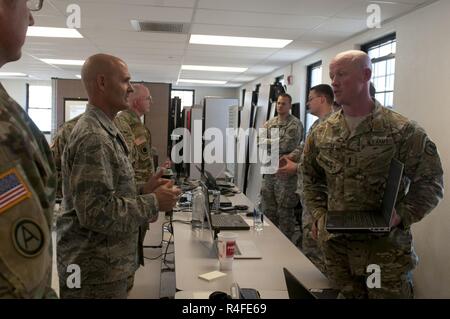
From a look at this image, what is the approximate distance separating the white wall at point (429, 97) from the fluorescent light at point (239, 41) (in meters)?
1.85

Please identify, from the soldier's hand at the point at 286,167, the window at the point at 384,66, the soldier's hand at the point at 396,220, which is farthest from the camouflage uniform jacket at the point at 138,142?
the window at the point at 384,66

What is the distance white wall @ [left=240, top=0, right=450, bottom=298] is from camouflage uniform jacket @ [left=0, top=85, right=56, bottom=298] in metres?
3.22

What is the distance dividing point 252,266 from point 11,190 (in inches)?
62.3

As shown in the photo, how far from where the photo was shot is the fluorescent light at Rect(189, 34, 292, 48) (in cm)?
534

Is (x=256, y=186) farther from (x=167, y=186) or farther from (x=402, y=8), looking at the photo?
(x=167, y=186)

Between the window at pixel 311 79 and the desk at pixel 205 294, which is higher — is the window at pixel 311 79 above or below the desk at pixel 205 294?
above

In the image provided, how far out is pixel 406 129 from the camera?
1.88 meters

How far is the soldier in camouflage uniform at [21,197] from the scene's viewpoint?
603 millimetres

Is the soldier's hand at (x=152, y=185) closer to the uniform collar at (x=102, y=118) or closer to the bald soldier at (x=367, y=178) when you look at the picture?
the uniform collar at (x=102, y=118)

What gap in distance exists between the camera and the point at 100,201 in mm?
1477

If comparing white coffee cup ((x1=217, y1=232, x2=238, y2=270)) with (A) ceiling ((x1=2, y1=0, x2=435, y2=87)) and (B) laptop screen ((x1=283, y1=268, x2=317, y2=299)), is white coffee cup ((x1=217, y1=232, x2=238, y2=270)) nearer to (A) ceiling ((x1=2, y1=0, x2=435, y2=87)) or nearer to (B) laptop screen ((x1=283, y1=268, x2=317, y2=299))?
(B) laptop screen ((x1=283, y1=268, x2=317, y2=299))

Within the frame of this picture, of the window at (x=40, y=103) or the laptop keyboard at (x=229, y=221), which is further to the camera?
the window at (x=40, y=103)

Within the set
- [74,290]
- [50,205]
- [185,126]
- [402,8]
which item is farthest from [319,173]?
[185,126]
